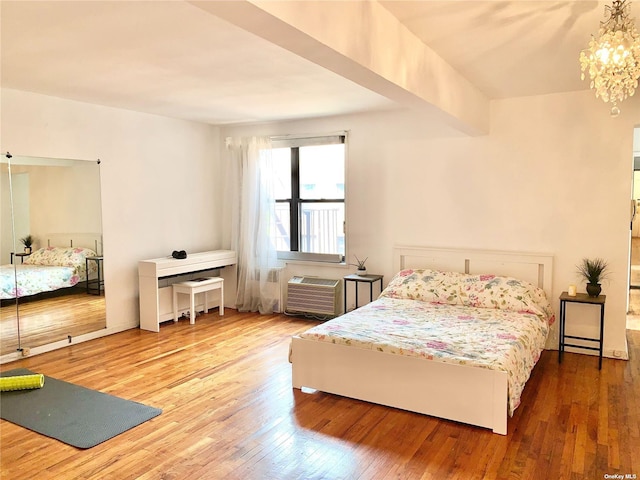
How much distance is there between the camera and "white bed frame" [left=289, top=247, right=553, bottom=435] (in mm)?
2947

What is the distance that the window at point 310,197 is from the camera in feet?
19.1

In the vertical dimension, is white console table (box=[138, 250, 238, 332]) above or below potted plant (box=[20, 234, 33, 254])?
below

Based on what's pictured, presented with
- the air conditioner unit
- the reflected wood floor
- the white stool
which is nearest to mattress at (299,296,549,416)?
the air conditioner unit

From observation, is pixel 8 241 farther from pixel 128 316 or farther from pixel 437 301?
pixel 437 301

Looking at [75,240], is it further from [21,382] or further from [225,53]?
[225,53]

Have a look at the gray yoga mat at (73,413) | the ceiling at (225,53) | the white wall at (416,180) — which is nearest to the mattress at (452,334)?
the white wall at (416,180)

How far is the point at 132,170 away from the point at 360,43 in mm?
3871

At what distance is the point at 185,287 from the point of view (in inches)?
220

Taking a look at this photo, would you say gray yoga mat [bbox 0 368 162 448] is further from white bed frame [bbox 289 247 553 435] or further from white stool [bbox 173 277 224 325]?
white stool [bbox 173 277 224 325]

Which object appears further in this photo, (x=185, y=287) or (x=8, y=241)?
(x=185, y=287)

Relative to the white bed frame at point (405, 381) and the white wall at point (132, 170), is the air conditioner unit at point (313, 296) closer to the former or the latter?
the white wall at point (132, 170)

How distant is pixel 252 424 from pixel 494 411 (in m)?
1.53

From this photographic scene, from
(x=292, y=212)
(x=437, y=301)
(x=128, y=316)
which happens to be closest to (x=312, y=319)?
(x=292, y=212)

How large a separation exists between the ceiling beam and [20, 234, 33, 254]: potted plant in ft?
11.6
